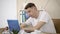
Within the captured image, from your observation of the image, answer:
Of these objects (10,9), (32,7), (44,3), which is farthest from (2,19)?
(32,7)

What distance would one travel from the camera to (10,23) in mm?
1618

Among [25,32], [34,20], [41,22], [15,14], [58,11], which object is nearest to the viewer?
[25,32]

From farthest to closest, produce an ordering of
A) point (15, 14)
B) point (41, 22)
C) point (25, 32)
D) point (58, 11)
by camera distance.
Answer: point (15, 14), point (58, 11), point (41, 22), point (25, 32)

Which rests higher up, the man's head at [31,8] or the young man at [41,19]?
the man's head at [31,8]

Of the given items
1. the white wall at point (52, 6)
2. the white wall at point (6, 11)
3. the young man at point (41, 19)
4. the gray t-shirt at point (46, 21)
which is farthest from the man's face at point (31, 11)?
the white wall at point (6, 11)

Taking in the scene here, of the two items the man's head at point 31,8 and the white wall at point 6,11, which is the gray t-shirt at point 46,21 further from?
A: the white wall at point 6,11

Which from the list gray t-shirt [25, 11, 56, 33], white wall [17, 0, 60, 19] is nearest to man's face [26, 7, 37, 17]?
gray t-shirt [25, 11, 56, 33]

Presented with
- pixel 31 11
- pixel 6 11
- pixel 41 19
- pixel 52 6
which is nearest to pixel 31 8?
pixel 31 11

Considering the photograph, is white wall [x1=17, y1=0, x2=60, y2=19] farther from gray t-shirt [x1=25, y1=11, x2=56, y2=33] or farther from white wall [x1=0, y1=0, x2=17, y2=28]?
gray t-shirt [x1=25, y1=11, x2=56, y2=33]

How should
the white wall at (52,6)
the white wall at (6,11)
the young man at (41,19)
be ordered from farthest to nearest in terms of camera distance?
the white wall at (6,11) → the white wall at (52,6) → the young man at (41,19)

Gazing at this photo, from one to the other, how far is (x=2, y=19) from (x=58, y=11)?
5.02 feet

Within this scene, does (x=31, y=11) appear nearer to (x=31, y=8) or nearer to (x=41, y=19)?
(x=31, y=8)

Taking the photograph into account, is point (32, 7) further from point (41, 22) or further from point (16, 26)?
point (16, 26)

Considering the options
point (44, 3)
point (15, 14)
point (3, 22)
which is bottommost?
point (3, 22)
